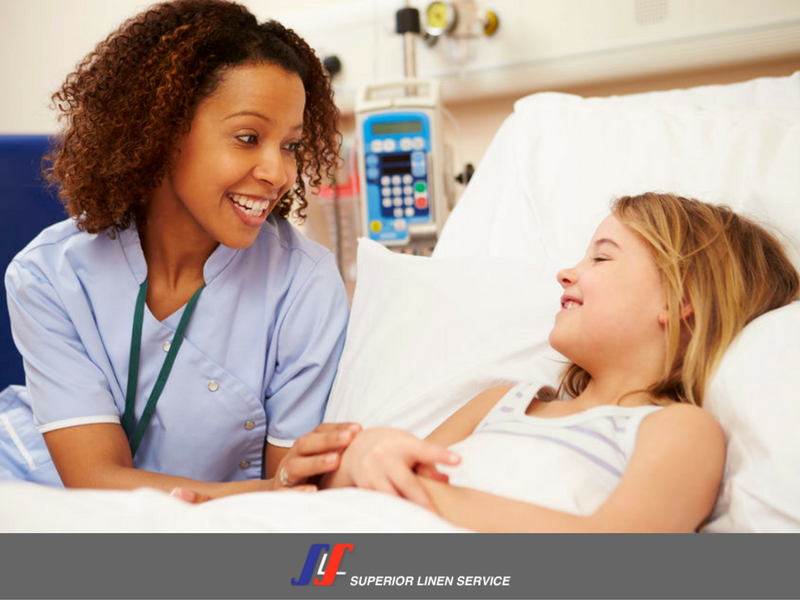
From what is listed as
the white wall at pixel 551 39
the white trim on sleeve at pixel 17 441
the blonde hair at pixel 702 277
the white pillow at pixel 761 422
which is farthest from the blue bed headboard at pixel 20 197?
the white pillow at pixel 761 422

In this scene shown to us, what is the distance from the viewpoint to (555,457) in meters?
0.94

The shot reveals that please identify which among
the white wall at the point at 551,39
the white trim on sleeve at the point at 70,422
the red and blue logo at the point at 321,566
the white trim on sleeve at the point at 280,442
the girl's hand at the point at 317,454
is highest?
the white wall at the point at 551,39

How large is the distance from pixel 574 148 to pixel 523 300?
486 mm

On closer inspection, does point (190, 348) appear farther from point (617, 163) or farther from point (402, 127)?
point (402, 127)

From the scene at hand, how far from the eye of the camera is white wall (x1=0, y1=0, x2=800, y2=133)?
2.27 meters

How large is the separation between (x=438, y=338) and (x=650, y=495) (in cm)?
Result: 55

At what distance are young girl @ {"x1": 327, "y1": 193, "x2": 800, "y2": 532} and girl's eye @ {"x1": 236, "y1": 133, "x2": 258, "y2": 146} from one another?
57cm

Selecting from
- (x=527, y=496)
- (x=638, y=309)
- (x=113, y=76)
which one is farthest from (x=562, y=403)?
(x=113, y=76)

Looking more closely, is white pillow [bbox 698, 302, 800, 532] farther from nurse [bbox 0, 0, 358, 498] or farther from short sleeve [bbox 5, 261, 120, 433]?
short sleeve [bbox 5, 261, 120, 433]

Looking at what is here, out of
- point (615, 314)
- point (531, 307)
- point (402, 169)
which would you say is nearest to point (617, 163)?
point (531, 307)

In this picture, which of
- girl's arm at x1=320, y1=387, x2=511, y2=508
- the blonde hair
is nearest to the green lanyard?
girl's arm at x1=320, y1=387, x2=511, y2=508

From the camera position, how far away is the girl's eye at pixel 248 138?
128 cm

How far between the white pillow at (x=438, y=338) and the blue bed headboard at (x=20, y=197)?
94cm

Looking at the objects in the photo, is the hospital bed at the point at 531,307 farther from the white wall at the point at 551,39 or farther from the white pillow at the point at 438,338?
the white wall at the point at 551,39
